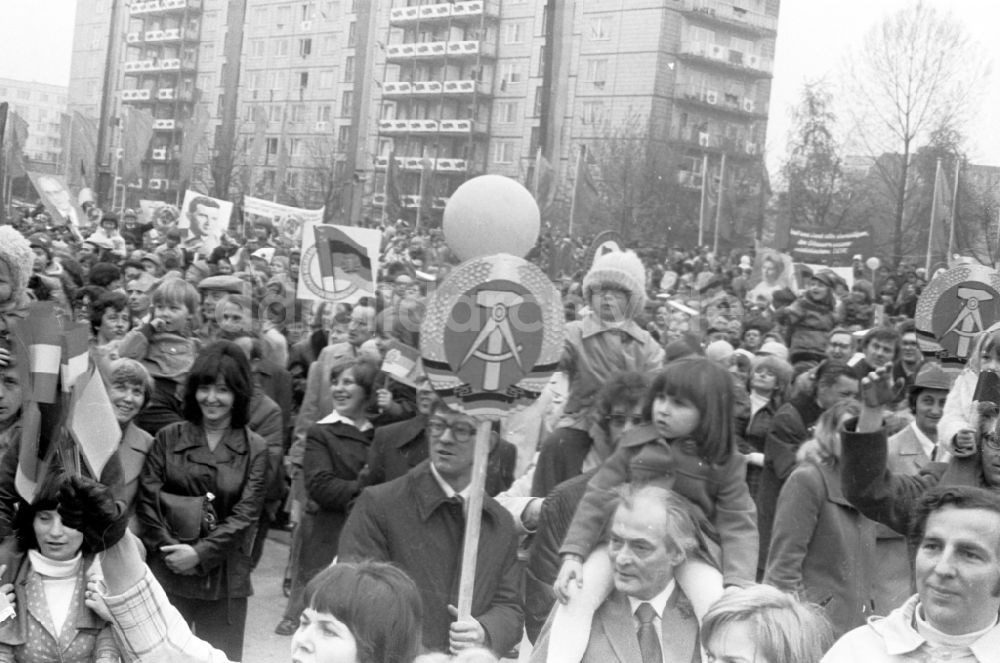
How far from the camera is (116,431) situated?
438 cm

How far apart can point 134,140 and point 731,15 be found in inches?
1428

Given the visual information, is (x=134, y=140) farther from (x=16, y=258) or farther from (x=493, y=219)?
(x=16, y=258)

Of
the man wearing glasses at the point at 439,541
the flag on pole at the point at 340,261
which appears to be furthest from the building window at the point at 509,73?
the man wearing glasses at the point at 439,541

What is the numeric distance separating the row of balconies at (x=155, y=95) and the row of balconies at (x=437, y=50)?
12112 millimetres

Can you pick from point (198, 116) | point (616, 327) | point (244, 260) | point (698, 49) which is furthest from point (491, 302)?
point (698, 49)

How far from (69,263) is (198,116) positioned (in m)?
32.0

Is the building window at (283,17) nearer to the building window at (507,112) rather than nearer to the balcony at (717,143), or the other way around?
the building window at (507,112)

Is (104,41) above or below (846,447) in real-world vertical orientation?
above

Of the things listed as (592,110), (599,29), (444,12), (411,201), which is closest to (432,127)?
(411,201)

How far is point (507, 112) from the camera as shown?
2493 inches

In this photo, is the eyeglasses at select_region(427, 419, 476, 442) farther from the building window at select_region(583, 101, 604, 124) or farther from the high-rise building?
the high-rise building

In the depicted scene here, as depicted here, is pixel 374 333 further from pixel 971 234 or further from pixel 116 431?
pixel 971 234

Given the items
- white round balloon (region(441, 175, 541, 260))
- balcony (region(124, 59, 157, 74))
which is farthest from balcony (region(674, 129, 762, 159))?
white round balloon (region(441, 175, 541, 260))

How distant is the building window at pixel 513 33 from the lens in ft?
202
